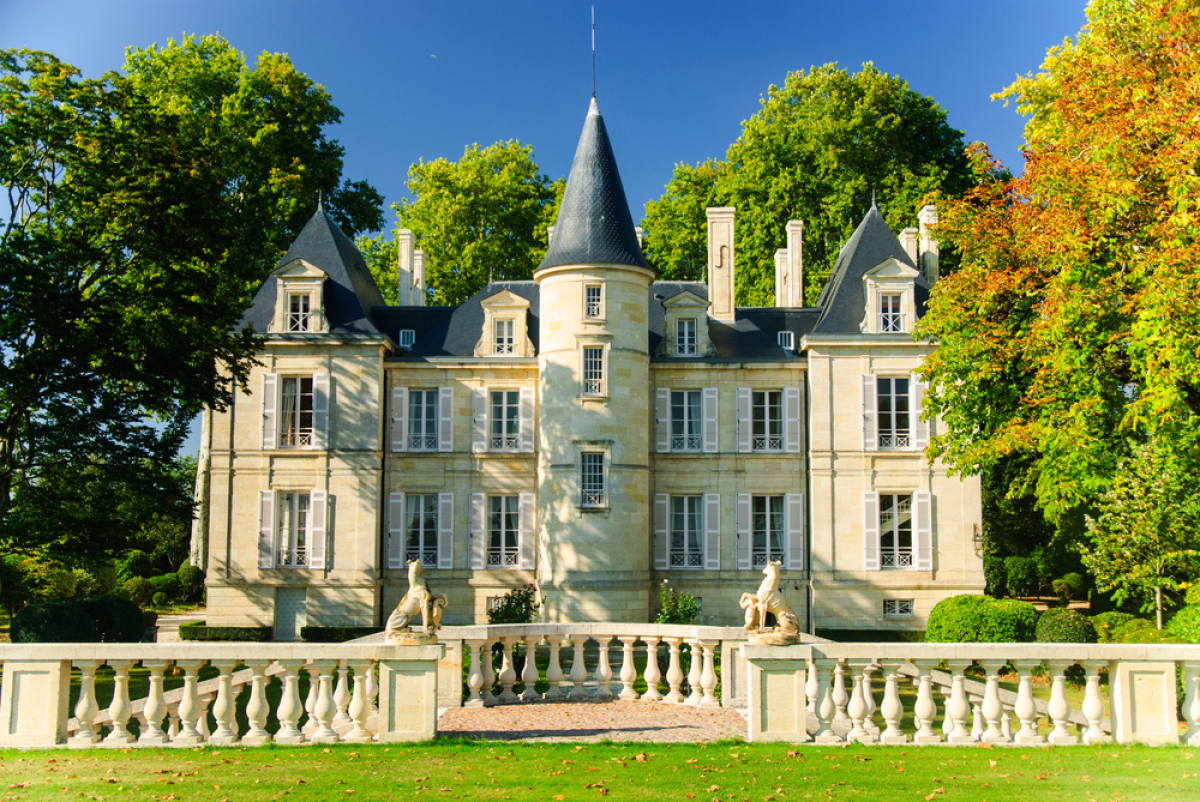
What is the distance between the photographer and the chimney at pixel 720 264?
2711 centimetres

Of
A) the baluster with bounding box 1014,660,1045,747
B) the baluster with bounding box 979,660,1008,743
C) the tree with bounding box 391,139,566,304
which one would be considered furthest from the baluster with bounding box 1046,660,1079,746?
the tree with bounding box 391,139,566,304

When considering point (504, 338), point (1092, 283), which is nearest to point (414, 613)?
point (1092, 283)

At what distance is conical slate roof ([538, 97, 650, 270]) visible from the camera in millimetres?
24562

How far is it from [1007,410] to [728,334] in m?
9.62

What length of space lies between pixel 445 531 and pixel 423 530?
655 mm

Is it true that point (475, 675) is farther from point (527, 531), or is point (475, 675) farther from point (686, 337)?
point (686, 337)

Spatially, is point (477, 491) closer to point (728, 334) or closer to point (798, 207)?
point (728, 334)

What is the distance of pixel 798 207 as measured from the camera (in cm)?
3516

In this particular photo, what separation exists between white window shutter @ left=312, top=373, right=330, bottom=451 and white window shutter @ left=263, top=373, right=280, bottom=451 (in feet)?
3.25

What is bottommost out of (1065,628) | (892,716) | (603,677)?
(603,677)

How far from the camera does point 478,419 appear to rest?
26.3 m

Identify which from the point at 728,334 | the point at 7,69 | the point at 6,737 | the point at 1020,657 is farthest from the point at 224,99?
the point at 1020,657

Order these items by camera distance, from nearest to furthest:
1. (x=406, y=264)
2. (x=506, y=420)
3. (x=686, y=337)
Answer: (x=506, y=420) < (x=686, y=337) < (x=406, y=264)

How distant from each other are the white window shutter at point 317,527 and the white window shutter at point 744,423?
1103cm
